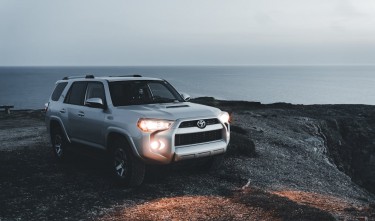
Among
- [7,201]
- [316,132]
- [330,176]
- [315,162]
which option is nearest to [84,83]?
[7,201]

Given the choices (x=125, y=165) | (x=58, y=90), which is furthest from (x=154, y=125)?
(x=58, y=90)

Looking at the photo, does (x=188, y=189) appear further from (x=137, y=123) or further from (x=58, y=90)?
(x=58, y=90)

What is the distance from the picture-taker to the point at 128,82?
9.11 m

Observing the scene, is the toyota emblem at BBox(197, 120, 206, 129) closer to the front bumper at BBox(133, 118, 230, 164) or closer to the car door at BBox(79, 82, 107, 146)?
the front bumper at BBox(133, 118, 230, 164)

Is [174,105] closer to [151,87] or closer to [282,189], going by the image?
[151,87]

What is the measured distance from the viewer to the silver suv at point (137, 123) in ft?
24.9

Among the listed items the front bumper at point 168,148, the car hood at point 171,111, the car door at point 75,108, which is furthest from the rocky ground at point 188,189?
the car hood at point 171,111

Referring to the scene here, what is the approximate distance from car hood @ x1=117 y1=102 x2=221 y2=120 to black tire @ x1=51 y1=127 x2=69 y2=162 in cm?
301

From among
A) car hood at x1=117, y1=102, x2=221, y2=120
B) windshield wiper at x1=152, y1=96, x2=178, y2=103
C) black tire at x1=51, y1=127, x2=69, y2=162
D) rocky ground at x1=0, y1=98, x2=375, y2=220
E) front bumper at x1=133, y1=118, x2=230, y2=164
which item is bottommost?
rocky ground at x1=0, y1=98, x2=375, y2=220

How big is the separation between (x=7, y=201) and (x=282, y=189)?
6.40 metres

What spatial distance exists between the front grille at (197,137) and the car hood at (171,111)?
356 mm

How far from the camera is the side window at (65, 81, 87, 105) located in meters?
9.66

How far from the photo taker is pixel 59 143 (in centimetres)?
1091

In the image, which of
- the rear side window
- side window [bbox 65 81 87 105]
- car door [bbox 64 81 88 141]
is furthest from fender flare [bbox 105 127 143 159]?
the rear side window
